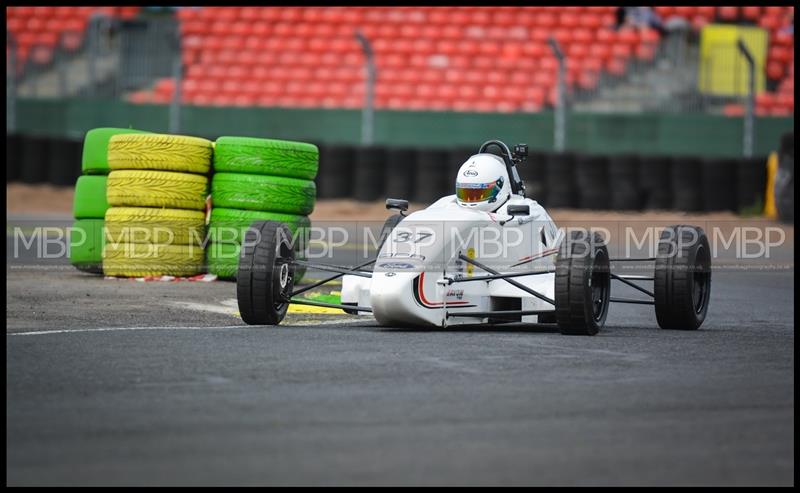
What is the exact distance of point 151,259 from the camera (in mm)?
14922

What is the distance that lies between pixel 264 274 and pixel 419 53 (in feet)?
62.9

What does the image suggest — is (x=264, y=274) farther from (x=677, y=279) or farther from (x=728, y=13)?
(x=728, y=13)

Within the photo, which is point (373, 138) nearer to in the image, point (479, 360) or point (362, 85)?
point (362, 85)

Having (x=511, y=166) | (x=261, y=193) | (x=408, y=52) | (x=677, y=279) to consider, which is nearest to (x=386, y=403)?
(x=677, y=279)

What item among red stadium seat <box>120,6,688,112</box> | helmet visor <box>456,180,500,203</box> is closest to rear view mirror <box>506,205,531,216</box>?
helmet visor <box>456,180,500,203</box>

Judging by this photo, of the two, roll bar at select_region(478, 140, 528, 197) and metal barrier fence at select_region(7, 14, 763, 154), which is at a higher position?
metal barrier fence at select_region(7, 14, 763, 154)

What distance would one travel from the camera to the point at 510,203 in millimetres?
11875

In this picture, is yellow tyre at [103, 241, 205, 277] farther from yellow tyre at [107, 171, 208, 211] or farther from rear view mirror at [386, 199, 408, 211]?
rear view mirror at [386, 199, 408, 211]

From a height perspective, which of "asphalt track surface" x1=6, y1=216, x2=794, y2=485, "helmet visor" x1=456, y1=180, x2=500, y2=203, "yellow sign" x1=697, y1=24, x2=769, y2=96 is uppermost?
"yellow sign" x1=697, y1=24, x2=769, y2=96

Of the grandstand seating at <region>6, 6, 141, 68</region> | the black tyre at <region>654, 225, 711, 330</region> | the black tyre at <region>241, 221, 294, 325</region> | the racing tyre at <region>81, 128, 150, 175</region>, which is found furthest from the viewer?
the grandstand seating at <region>6, 6, 141, 68</region>

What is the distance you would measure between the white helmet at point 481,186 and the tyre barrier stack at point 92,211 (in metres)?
4.93

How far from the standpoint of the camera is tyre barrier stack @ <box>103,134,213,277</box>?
14891 mm

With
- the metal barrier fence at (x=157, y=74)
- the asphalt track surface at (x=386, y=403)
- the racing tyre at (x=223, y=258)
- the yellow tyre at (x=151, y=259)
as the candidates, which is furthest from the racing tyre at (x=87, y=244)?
the metal barrier fence at (x=157, y=74)

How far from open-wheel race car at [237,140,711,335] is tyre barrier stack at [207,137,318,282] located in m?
2.93
